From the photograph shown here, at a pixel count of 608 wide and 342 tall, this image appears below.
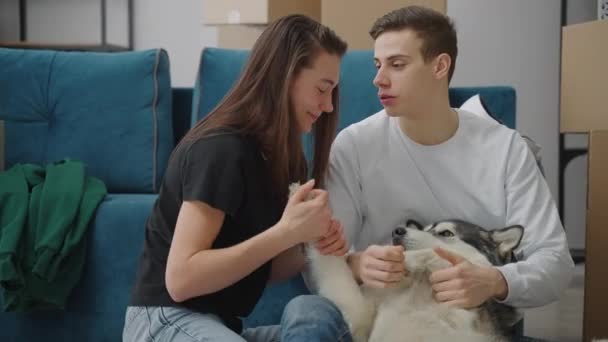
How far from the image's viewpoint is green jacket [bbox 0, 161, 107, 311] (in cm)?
173

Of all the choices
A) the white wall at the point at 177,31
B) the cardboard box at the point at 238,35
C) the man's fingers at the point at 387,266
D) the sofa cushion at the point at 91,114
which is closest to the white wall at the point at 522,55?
the cardboard box at the point at 238,35

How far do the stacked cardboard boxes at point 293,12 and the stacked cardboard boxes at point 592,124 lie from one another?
0.69 meters

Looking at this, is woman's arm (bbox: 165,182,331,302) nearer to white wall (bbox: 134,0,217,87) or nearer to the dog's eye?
the dog's eye

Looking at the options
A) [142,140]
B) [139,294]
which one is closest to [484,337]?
[139,294]

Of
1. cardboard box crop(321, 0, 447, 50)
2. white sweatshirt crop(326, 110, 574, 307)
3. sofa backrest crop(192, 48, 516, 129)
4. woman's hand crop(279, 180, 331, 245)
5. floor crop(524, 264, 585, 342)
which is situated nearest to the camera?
woman's hand crop(279, 180, 331, 245)

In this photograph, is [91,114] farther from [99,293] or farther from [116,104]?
[99,293]

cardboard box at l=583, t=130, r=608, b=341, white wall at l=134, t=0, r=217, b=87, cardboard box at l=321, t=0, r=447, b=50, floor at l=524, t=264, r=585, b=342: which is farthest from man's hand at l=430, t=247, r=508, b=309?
white wall at l=134, t=0, r=217, b=87

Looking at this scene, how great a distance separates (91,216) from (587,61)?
1.45 meters

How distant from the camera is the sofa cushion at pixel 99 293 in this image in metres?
1.86

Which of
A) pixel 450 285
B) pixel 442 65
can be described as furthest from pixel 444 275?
pixel 442 65

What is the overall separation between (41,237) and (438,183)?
983mm

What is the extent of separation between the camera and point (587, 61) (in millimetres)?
2049

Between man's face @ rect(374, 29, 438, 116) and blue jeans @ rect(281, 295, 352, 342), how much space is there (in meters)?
0.46

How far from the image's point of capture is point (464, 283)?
1.17m
